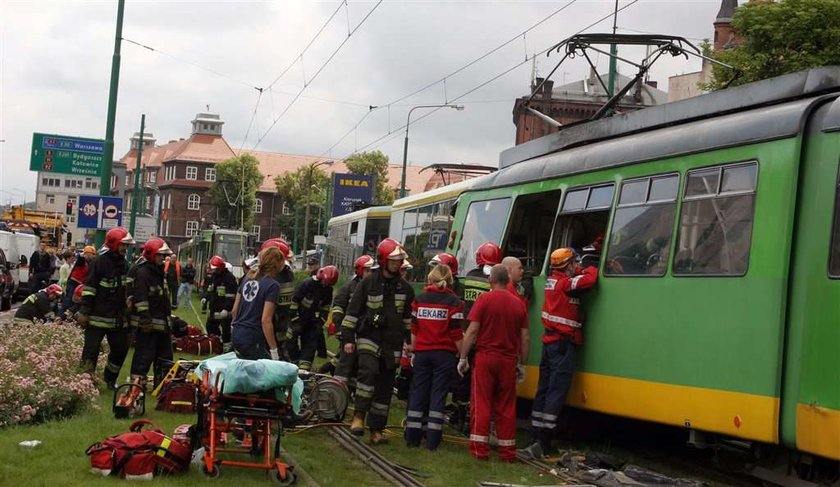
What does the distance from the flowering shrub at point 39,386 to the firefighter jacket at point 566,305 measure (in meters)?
4.79

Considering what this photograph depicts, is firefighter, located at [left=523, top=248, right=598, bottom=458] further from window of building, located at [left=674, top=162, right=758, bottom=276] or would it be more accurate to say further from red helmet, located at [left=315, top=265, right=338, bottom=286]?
red helmet, located at [left=315, top=265, right=338, bottom=286]

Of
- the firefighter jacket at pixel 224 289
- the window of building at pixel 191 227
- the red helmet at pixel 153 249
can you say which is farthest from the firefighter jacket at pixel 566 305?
the window of building at pixel 191 227

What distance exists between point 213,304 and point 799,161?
12437 millimetres

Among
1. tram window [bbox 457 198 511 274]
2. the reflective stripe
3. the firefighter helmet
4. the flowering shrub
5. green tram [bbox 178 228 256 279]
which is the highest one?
tram window [bbox 457 198 511 274]

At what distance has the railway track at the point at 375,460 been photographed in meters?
9.66

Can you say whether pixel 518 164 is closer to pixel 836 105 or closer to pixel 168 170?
pixel 836 105

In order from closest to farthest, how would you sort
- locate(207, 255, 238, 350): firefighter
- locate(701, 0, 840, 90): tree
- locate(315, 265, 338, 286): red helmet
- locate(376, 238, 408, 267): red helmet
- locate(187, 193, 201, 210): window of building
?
locate(376, 238, 408, 267): red helmet, locate(315, 265, 338, 286): red helmet, locate(207, 255, 238, 350): firefighter, locate(701, 0, 840, 90): tree, locate(187, 193, 201, 210): window of building

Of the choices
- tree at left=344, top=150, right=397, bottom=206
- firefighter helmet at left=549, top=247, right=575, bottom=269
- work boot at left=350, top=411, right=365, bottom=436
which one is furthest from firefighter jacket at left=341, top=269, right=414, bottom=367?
tree at left=344, top=150, right=397, bottom=206

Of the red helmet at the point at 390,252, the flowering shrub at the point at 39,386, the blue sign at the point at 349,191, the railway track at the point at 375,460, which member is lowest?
the railway track at the point at 375,460

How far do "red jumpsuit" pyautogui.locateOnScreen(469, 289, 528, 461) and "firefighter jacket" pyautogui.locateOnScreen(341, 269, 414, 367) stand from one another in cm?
106

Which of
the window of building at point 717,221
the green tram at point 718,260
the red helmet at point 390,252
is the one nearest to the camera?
the green tram at point 718,260

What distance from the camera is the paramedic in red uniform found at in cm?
1089

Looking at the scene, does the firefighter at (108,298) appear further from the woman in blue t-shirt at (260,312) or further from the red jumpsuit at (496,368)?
the red jumpsuit at (496,368)

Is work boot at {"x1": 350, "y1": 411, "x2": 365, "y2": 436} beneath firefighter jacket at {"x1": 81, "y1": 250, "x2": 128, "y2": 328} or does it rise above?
beneath
